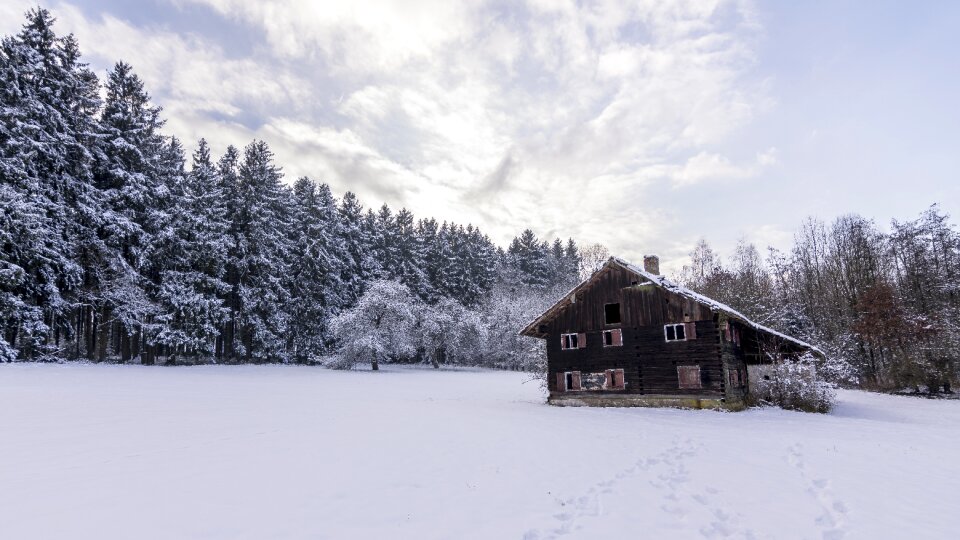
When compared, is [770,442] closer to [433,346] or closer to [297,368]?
[297,368]

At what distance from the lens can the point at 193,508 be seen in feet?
27.5

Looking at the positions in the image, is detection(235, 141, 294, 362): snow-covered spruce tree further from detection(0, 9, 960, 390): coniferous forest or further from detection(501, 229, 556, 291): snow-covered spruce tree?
detection(501, 229, 556, 291): snow-covered spruce tree

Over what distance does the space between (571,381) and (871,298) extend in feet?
97.2

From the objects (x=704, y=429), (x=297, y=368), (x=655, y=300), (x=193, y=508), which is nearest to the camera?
(x=193, y=508)

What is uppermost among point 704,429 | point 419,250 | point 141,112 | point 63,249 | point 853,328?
point 141,112

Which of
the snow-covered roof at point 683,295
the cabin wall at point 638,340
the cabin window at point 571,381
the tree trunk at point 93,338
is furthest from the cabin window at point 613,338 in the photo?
the tree trunk at point 93,338

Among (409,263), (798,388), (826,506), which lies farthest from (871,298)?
(409,263)

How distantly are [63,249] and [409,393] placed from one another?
25.0 meters

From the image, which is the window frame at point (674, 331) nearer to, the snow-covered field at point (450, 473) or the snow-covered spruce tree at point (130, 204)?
the snow-covered field at point (450, 473)

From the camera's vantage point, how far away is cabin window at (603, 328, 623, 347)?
29156mm

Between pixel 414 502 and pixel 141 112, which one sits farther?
pixel 141 112

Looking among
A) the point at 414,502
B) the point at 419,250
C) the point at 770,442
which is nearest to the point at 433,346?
the point at 419,250

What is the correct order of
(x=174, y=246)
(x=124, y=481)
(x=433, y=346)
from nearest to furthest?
(x=124, y=481) < (x=174, y=246) < (x=433, y=346)

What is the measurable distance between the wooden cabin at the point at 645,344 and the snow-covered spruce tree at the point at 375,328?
2350 cm
